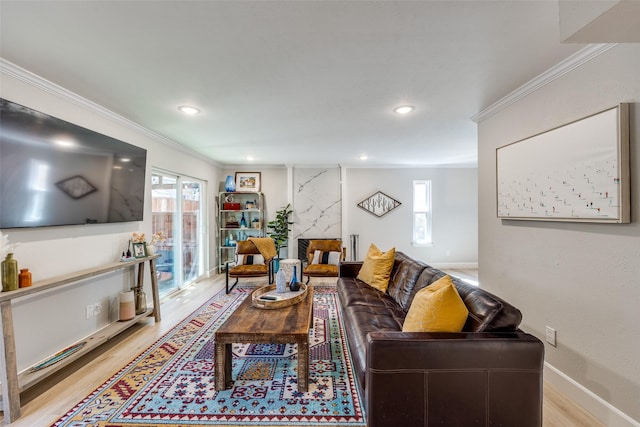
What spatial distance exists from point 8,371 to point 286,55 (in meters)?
2.61

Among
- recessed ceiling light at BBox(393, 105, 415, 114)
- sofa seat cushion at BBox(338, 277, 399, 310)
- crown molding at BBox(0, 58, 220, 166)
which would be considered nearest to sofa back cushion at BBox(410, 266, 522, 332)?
sofa seat cushion at BBox(338, 277, 399, 310)

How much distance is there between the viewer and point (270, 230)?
19.8ft

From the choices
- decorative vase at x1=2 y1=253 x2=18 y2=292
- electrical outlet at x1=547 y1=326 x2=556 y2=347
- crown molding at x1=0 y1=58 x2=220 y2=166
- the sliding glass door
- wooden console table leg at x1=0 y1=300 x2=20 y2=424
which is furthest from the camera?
the sliding glass door

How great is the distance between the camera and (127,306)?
9.55ft

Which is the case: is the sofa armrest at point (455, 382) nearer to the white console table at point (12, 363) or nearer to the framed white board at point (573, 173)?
the framed white board at point (573, 173)

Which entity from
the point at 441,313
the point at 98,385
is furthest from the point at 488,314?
the point at 98,385

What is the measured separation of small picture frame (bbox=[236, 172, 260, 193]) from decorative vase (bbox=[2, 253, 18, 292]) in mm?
4206

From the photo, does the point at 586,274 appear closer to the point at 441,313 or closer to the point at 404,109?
the point at 441,313

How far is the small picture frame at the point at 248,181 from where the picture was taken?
5.96m

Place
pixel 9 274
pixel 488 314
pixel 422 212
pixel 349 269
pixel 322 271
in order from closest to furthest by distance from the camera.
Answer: pixel 488 314, pixel 9 274, pixel 349 269, pixel 322 271, pixel 422 212

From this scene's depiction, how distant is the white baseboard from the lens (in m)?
1.59

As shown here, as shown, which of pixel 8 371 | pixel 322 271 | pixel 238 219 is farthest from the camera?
pixel 238 219

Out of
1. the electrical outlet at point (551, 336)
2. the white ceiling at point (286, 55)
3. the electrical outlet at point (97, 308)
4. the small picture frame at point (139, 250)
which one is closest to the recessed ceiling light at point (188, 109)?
the white ceiling at point (286, 55)

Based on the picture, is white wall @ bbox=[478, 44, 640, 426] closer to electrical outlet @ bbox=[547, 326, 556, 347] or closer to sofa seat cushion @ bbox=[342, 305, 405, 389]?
electrical outlet @ bbox=[547, 326, 556, 347]
